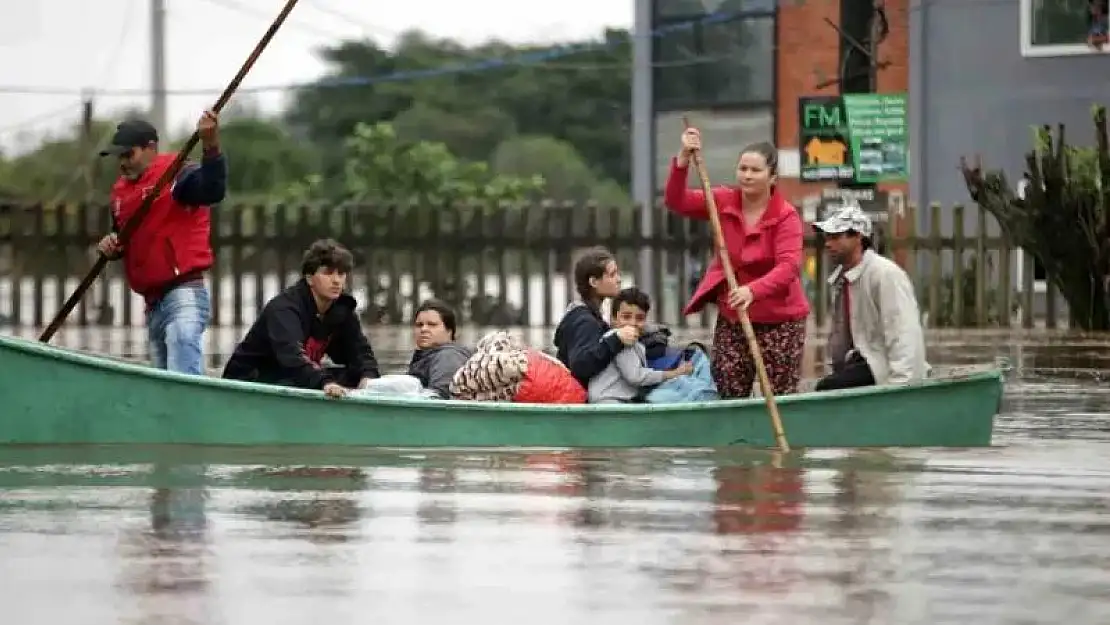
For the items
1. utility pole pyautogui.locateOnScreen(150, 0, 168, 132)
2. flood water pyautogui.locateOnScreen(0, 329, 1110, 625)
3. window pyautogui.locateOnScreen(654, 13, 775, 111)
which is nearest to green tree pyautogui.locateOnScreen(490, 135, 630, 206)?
utility pole pyautogui.locateOnScreen(150, 0, 168, 132)

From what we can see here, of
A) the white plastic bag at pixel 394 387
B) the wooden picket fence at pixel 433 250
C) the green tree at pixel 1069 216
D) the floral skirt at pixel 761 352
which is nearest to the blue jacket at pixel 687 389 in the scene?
the floral skirt at pixel 761 352

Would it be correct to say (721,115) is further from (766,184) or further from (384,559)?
(384,559)

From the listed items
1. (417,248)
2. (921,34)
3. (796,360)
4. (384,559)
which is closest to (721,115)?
(921,34)

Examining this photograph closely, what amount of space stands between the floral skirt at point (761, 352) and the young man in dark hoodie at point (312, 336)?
184 centimetres

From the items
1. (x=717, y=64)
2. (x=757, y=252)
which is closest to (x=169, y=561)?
(x=757, y=252)

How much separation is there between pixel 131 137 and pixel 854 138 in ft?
34.7

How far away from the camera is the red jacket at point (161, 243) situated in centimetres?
1345

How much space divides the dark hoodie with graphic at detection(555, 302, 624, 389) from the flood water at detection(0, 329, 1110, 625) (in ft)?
1.78

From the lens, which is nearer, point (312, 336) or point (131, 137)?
point (312, 336)

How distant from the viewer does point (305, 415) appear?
12672 millimetres

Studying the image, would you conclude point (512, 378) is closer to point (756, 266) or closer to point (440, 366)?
point (440, 366)

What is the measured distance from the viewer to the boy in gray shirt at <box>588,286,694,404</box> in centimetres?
1294

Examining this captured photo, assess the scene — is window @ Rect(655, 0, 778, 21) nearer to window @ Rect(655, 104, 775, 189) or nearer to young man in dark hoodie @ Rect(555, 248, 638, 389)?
window @ Rect(655, 104, 775, 189)

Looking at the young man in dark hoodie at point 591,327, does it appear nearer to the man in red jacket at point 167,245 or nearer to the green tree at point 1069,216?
the man in red jacket at point 167,245
